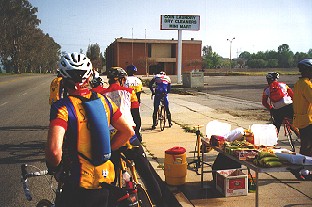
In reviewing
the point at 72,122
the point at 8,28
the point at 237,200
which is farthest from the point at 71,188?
the point at 8,28

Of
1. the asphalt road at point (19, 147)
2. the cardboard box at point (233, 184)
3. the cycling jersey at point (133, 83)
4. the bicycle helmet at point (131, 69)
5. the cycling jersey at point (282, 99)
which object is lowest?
the asphalt road at point (19, 147)

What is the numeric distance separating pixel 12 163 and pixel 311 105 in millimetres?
6132

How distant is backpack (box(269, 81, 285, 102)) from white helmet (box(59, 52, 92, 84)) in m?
5.86

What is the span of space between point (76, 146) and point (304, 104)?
4.30m

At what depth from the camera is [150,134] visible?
1027cm

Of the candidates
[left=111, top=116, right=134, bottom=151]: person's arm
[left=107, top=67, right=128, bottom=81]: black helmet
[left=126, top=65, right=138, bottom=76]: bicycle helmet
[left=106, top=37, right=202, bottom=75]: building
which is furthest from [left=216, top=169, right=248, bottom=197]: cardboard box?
[left=106, top=37, right=202, bottom=75]: building

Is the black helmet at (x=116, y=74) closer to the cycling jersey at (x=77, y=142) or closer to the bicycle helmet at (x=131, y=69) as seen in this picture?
the bicycle helmet at (x=131, y=69)

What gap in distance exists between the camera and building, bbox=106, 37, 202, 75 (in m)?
75.4

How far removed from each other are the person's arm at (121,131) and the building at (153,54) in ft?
225

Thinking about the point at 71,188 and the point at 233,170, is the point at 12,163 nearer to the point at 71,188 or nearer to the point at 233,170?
the point at 233,170

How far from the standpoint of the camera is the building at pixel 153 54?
75.4 metres

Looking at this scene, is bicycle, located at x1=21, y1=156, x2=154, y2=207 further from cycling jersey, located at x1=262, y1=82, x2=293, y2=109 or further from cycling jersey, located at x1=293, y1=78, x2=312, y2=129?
cycling jersey, located at x1=262, y1=82, x2=293, y2=109

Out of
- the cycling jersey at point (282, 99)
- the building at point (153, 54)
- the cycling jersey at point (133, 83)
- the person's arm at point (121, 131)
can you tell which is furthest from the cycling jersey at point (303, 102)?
the building at point (153, 54)

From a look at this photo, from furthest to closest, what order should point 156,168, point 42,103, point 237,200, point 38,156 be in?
point 42,103, point 38,156, point 156,168, point 237,200
